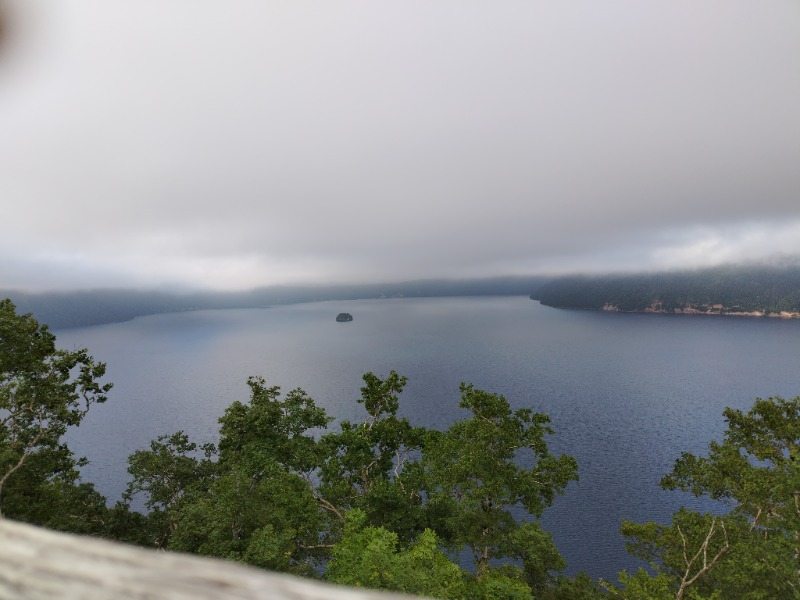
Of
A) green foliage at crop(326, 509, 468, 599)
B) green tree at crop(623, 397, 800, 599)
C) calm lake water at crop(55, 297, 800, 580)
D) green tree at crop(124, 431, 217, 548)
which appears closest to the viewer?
green foliage at crop(326, 509, 468, 599)

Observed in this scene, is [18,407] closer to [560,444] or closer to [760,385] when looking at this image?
[560,444]

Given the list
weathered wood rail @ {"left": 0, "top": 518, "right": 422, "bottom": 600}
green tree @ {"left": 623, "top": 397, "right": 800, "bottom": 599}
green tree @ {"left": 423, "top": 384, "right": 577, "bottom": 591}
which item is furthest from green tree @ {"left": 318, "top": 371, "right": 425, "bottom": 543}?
weathered wood rail @ {"left": 0, "top": 518, "right": 422, "bottom": 600}

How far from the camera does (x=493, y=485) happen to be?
20188 mm

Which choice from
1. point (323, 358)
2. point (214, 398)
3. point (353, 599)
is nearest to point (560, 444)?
point (353, 599)

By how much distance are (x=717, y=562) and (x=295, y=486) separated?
2474 cm

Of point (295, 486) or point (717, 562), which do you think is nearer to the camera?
point (717, 562)

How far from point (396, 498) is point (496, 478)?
6.39m

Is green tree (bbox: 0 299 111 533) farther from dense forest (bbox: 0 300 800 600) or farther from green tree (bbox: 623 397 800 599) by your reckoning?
green tree (bbox: 623 397 800 599)

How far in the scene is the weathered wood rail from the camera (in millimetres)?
1452

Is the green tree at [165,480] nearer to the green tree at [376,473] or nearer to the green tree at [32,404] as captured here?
the green tree at [32,404]

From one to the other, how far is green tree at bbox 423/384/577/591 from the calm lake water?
29285 mm

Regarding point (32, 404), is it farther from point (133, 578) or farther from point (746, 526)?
point (746, 526)

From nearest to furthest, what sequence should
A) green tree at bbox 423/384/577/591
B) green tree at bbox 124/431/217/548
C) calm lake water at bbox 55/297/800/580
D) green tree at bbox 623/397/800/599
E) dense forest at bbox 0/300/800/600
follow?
1. green tree at bbox 623/397/800/599
2. dense forest at bbox 0/300/800/600
3. green tree at bbox 423/384/577/591
4. green tree at bbox 124/431/217/548
5. calm lake water at bbox 55/297/800/580

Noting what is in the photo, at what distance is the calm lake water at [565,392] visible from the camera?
54.4 m
